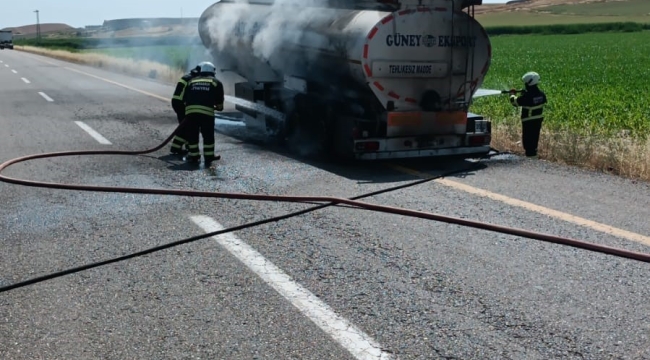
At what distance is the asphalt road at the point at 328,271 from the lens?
4.15 metres

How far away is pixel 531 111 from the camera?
406 inches

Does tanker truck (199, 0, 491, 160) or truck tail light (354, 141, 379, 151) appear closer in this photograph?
tanker truck (199, 0, 491, 160)

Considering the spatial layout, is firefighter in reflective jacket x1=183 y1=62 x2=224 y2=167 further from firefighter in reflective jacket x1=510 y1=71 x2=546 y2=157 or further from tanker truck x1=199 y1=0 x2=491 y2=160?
firefighter in reflective jacket x1=510 y1=71 x2=546 y2=157

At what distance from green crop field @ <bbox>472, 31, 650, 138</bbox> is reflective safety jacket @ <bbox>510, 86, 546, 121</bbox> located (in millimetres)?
1784

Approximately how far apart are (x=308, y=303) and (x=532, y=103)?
664 cm

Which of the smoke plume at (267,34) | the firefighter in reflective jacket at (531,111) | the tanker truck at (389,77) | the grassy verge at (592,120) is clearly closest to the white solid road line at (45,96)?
the smoke plume at (267,34)

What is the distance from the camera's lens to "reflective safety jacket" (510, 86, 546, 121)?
407 inches

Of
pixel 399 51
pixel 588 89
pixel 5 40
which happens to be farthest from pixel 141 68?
pixel 5 40

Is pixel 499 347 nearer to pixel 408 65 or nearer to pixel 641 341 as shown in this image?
pixel 641 341

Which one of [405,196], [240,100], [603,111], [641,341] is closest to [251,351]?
[641,341]

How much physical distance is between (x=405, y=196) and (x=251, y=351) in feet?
13.5

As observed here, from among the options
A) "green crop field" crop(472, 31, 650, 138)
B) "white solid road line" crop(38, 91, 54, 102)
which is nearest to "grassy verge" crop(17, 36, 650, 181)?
"green crop field" crop(472, 31, 650, 138)

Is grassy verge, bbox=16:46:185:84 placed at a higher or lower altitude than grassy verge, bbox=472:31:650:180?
higher

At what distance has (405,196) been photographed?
310 inches
